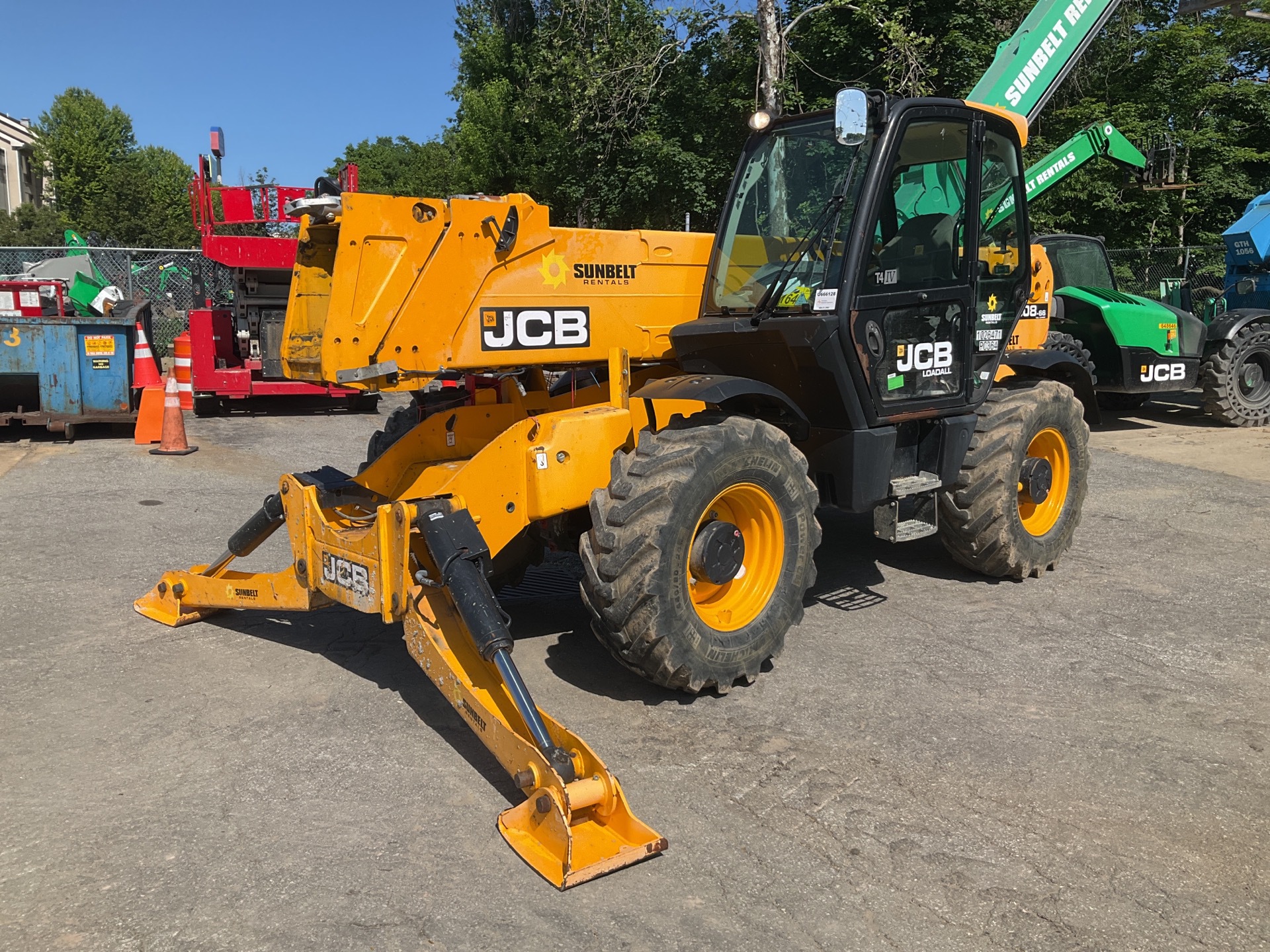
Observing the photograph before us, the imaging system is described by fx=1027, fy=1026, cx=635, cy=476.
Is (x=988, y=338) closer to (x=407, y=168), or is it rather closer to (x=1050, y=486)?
(x=1050, y=486)

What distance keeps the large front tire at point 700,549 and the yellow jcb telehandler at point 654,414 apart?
1cm

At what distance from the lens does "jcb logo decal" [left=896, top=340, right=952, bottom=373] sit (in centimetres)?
542

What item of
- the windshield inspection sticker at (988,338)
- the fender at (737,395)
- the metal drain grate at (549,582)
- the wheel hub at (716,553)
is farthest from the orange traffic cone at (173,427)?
the windshield inspection sticker at (988,338)

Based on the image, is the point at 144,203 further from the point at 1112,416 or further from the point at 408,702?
the point at 408,702

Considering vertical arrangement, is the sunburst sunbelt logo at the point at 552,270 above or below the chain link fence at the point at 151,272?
below

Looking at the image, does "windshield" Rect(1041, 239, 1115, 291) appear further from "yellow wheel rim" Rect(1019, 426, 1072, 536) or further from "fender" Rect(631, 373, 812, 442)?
"fender" Rect(631, 373, 812, 442)

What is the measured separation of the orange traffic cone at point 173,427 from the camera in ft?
33.9

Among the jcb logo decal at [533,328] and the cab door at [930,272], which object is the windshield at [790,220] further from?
the jcb logo decal at [533,328]

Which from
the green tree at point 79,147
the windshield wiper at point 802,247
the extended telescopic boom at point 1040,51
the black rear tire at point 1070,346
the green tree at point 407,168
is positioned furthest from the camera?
the green tree at point 79,147

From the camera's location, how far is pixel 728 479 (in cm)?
456

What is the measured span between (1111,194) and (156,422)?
18.5m

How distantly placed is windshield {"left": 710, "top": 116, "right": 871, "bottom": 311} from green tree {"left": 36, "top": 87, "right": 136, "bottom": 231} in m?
57.7

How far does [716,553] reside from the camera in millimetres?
4594

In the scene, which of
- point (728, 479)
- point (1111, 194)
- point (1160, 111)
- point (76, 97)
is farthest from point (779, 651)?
point (76, 97)
